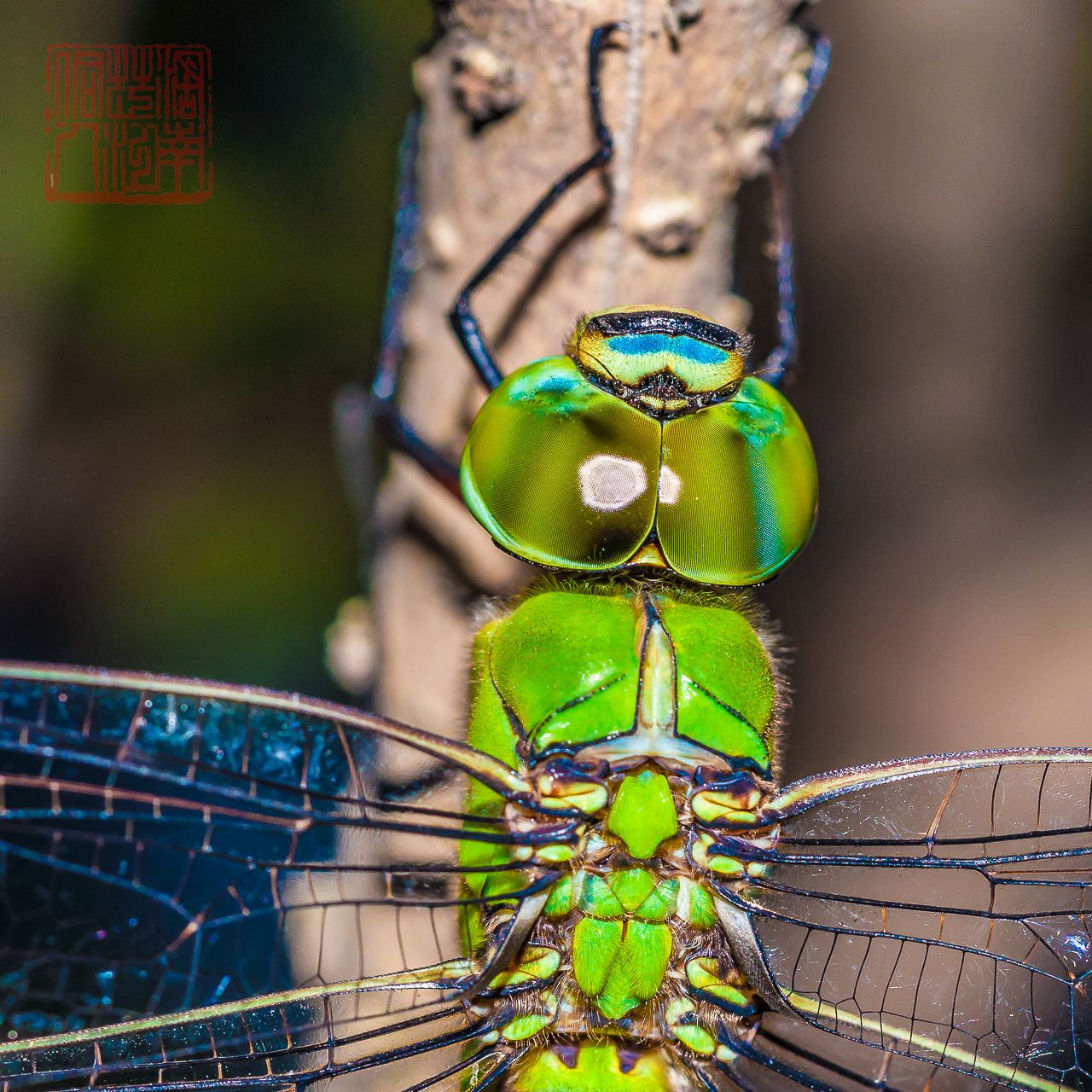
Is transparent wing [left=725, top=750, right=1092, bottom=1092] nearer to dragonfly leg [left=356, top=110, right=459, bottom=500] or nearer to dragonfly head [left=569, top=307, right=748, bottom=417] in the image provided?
dragonfly head [left=569, top=307, right=748, bottom=417]

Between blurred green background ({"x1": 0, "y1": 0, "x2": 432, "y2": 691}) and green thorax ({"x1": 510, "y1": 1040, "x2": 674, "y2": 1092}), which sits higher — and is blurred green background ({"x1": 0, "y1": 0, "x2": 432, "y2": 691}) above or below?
above

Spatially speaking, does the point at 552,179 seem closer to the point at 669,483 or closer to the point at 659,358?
the point at 659,358

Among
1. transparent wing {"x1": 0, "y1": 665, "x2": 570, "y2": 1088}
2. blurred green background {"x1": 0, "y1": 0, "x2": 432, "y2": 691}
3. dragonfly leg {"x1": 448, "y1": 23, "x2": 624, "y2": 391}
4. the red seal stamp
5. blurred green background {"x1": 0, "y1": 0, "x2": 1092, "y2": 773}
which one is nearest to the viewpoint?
transparent wing {"x1": 0, "y1": 665, "x2": 570, "y2": 1088}

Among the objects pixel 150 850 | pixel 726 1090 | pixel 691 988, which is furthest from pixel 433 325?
pixel 726 1090

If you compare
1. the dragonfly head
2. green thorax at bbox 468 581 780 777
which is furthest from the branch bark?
the dragonfly head

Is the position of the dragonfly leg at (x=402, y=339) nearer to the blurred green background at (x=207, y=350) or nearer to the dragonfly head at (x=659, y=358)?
the dragonfly head at (x=659, y=358)

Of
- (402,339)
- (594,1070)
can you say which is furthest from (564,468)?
(594,1070)
